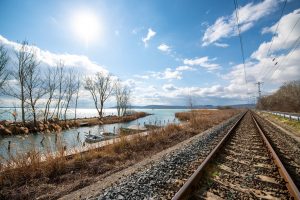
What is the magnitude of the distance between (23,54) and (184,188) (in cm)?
3396

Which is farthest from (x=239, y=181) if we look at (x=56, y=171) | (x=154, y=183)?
(x=56, y=171)

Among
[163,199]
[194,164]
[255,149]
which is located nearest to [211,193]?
[163,199]

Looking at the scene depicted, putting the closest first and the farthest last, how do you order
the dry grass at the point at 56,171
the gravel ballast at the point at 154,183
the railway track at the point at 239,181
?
the railway track at the point at 239,181 → the gravel ballast at the point at 154,183 → the dry grass at the point at 56,171

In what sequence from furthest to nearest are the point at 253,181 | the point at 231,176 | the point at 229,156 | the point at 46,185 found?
1. the point at 229,156
2. the point at 46,185
3. the point at 231,176
4. the point at 253,181

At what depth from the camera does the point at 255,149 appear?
7402 mm

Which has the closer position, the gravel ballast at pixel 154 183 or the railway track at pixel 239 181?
the railway track at pixel 239 181

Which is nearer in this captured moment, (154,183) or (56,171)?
(154,183)

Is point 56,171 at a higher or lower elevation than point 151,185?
lower

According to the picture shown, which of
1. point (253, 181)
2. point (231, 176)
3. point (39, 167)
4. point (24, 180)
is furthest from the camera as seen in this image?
point (39, 167)

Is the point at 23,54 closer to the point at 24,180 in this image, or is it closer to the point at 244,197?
the point at 24,180

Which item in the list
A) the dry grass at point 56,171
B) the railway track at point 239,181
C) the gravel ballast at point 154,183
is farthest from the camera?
the dry grass at point 56,171

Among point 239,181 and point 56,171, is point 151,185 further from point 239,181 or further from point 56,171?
point 56,171

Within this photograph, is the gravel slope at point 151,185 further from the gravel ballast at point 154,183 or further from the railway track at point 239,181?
the railway track at point 239,181

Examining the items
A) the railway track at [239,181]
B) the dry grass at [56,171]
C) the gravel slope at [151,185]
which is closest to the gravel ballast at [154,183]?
the gravel slope at [151,185]
